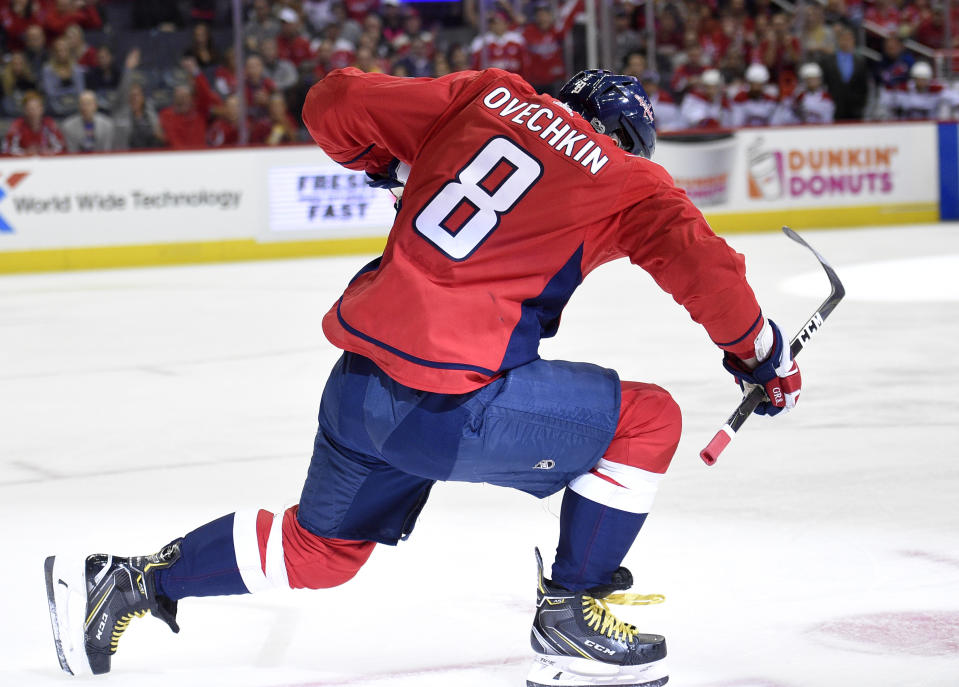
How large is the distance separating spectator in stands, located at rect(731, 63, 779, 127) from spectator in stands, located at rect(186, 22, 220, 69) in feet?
15.5

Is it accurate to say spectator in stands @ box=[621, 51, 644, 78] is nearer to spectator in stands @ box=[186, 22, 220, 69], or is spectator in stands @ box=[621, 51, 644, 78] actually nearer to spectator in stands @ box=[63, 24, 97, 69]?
spectator in stands @ box=[186, 22, 220, 69]

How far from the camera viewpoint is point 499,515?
3.45m

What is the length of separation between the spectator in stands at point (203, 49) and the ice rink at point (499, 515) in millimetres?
4979

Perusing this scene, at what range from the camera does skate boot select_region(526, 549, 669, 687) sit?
2.30 meters

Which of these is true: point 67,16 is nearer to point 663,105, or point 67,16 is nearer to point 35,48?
point 35,48

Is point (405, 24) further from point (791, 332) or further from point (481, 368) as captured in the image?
point (481, 368)

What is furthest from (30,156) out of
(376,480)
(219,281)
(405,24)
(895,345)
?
(376,480)

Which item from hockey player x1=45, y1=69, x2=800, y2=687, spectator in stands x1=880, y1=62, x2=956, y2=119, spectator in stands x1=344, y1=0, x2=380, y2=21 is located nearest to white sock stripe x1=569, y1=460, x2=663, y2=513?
hockey player x1=45, y1=69, x2=800, y2=687

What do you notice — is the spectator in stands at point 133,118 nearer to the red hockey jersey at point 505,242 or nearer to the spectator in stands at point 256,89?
the spectator in stands at point 256,89

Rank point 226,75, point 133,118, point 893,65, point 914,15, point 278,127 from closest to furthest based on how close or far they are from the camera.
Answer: point 133,118 → point 278,127 → point 226,75 → point 893,65 → point 914,15

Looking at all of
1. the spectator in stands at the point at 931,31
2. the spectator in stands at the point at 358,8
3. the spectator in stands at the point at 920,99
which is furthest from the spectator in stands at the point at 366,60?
the spectator in stands at the point at 931,31

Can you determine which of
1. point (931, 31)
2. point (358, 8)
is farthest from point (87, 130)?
point (931, 31)

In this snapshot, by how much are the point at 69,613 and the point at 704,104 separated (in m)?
10.9

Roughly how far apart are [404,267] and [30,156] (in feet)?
28.7
